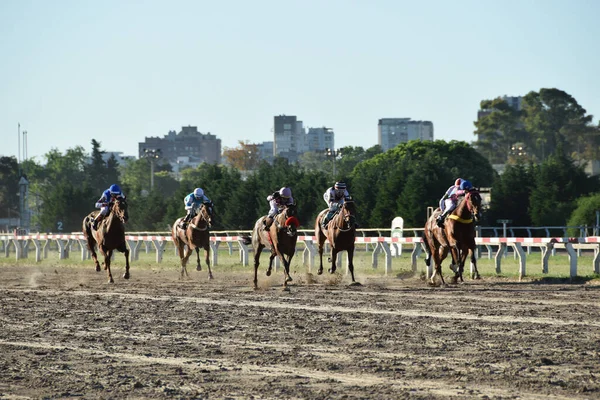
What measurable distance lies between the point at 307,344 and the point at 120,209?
12.6 meters

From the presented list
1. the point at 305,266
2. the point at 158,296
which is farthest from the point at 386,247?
the point at 158,296

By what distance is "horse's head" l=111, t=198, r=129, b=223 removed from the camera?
22516 mm

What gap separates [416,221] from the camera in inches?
1998

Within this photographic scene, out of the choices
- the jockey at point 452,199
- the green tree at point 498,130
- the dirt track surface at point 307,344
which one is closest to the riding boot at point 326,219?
the jockey at point 452,199

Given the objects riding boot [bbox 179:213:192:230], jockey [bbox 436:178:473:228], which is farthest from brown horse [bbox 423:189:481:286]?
riding boot [bbox 179:213:192:230]

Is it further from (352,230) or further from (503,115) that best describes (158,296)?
(503,115)

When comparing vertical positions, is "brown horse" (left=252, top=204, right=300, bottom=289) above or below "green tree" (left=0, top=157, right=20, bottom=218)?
below

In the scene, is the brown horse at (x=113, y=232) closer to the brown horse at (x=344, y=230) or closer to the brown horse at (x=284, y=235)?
the brown horse at (x=284, y=235)

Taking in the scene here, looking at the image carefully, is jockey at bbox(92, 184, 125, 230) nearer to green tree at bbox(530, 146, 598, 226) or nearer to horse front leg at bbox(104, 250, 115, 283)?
horse front leg at bbox(104, 250, 115, 283)

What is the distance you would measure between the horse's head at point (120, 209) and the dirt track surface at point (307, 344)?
445cm

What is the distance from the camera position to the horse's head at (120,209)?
22516mm

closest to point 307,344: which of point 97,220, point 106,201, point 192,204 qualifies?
point 106,201

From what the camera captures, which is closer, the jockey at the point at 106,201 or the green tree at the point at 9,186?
the jockey at the point at 106,201

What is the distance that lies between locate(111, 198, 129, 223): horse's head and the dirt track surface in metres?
4.45
